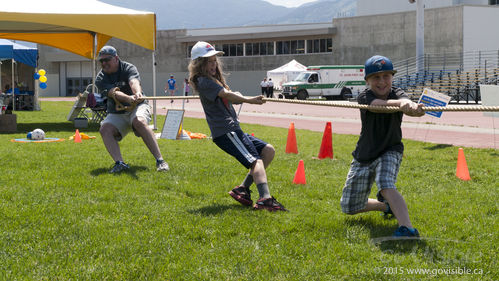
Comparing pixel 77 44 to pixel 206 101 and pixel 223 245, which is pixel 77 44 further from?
pixel 223 245

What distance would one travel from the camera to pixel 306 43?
57531mm

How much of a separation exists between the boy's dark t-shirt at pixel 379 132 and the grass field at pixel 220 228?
0.67m

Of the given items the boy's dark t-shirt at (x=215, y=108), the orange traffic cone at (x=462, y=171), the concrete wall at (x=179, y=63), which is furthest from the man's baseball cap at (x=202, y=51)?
the concrete wall at (x=179, y=63)

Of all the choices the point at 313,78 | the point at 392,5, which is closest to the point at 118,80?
the point at 313,78

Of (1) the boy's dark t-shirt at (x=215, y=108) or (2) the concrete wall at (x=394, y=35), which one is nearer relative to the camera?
(1) the boy's dark t-shirt at (x=215, y=108)

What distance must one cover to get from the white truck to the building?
1238 centimetres

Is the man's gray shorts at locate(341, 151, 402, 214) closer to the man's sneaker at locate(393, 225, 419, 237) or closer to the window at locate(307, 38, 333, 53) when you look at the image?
the man's sneaker at locate(393, 225, 419, 237)

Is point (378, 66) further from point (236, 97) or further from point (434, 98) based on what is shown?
point (434, 98)

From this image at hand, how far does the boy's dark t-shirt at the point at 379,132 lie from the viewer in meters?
4.42

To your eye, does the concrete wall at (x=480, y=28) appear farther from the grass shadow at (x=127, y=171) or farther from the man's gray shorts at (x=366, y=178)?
the man's gray shorts at (x=366, y=178)

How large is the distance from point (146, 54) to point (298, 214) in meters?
60.7

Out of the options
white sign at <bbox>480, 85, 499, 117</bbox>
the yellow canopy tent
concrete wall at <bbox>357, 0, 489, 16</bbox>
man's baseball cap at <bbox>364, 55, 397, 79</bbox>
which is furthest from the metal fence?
man's baseball cap at <bbox>364, 55, 397, 79</bbox>

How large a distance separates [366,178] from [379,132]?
1.33ft

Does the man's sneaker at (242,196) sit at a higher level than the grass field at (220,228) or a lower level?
higher
